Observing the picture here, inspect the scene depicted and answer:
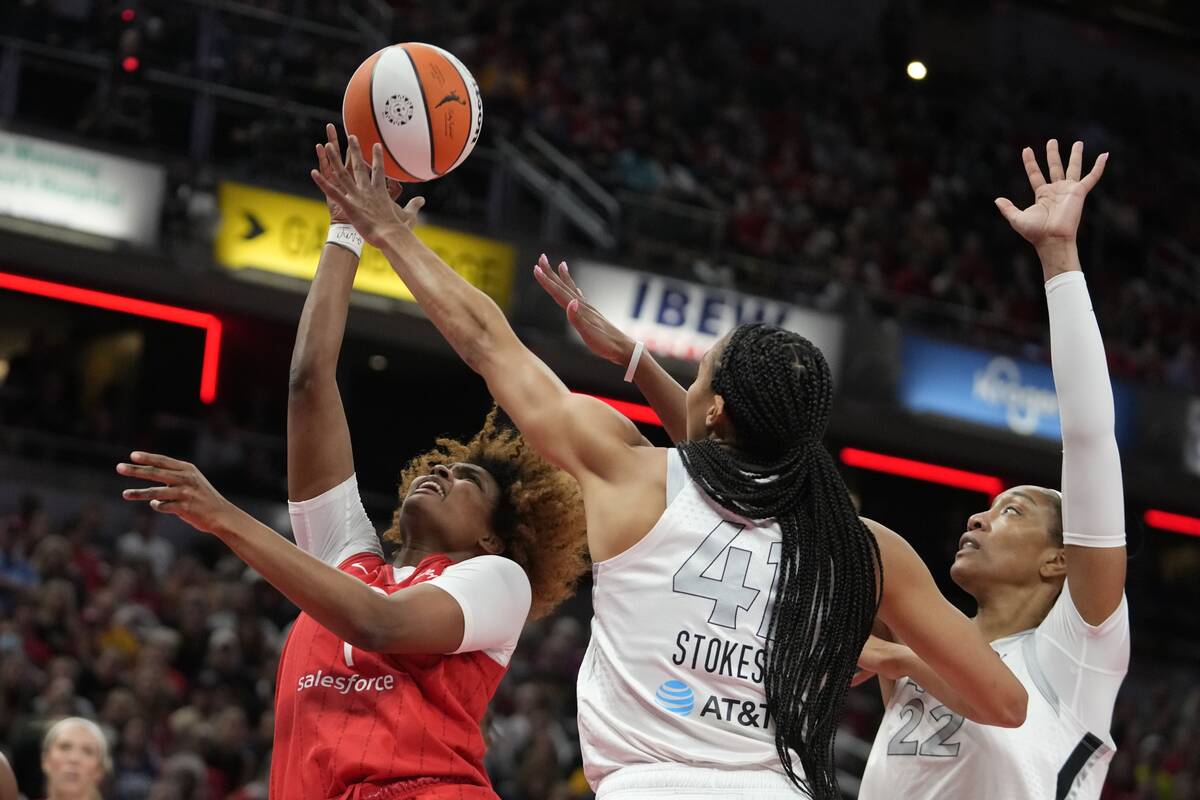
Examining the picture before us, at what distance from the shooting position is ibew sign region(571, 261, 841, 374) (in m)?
14.0

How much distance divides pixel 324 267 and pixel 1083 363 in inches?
70.4

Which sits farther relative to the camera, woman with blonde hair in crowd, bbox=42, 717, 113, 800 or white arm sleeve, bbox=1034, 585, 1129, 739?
woman with blonde hair in crowd, bbox=42, 717, 113, 800

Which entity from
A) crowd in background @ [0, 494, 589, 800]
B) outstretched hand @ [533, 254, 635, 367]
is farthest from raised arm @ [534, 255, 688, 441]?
crowd in background @ [0, 494, 589, 800]

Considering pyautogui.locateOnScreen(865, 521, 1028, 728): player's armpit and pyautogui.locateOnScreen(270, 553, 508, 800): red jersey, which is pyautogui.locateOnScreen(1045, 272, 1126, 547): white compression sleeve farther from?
pyautogui.locateOnScreen(270, 553, 508, 800): red jersey

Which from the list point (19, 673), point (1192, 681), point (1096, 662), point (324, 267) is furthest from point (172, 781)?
point (1192, 681)

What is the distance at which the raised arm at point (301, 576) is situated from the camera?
9.08 ft

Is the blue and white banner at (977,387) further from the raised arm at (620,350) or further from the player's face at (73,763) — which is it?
the raised arm at (620,350)

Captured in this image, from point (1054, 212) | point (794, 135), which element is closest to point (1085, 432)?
point (1054, 212)

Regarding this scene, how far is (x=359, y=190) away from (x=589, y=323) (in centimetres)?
78

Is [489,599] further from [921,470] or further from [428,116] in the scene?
[921,470]

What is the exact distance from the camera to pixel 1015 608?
3.73m

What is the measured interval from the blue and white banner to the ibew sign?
185 cm

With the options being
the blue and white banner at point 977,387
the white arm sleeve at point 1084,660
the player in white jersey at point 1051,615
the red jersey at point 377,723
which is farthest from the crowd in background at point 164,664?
the white arm sleeve at point 1084,660

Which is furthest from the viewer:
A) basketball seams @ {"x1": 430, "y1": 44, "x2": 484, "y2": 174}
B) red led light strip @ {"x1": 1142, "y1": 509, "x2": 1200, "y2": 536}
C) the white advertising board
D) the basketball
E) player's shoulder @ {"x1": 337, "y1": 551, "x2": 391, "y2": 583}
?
red led light strip @ {"x1": 1142, "y1": 509, "x2": 1200, "y2": 536}
